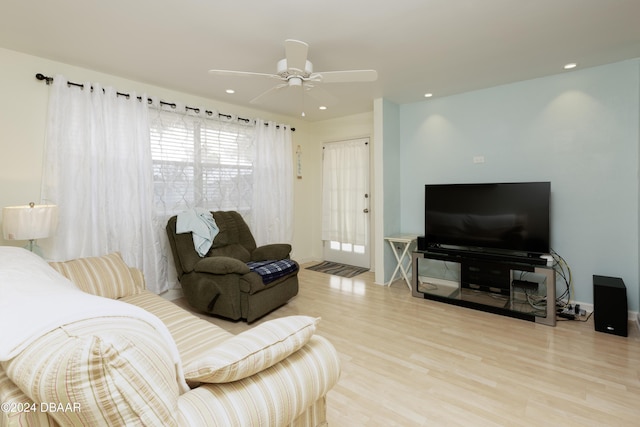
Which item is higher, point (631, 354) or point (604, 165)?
point (604, 165)

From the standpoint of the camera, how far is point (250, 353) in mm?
964

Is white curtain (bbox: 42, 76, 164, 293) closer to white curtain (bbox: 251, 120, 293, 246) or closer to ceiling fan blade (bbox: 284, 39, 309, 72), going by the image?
white curtain (bbox: 251, 120, 293, 246)

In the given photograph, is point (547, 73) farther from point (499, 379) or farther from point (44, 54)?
point (44, 54)

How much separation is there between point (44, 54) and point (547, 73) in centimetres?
482

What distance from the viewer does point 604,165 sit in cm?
303

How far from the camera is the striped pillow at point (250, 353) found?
36.1 inches

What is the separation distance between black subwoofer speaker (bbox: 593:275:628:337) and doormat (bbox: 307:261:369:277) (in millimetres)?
2769

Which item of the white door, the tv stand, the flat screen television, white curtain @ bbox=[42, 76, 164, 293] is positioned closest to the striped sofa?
white curtain @ bbox=[42, 76, 164, 293]

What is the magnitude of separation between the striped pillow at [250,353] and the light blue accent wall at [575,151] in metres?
3.38

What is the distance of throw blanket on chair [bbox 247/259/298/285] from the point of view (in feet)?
10.0

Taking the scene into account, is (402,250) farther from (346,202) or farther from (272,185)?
(272,185)

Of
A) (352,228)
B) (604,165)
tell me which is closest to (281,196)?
(352,228)

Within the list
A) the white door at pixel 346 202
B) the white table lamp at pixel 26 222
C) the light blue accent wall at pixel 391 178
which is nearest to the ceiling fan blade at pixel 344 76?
the light blue accent wall at pixel 391 178

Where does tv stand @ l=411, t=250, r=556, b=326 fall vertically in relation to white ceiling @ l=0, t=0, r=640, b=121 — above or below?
below
